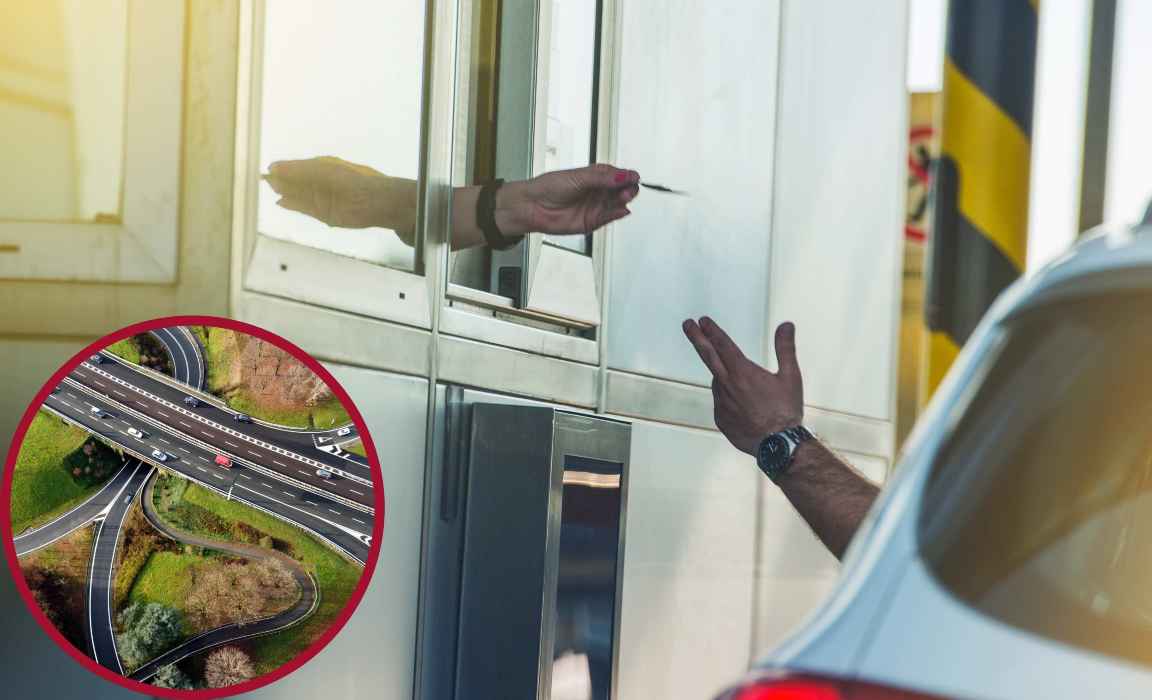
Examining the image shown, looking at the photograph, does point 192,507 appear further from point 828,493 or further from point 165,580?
point 828,493

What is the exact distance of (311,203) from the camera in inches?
94.7

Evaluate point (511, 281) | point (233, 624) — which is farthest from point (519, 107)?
point (233, 624)

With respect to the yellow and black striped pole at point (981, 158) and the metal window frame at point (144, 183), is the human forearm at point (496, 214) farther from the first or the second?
the yellow and black striped pole at point (981, 158)

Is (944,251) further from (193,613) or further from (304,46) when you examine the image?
(193,613)

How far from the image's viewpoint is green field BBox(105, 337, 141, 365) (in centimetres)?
212

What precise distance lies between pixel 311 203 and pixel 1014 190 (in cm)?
188

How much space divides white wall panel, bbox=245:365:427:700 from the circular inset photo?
0.09 m

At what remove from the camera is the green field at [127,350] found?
2.12 meters

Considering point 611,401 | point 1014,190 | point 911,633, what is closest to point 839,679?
point 911,633

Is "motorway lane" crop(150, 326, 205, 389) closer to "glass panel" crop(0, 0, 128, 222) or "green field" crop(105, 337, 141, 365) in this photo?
"green field" crop(105, 337, 141, 365)

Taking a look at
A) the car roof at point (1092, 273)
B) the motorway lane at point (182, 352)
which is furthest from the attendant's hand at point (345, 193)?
the car roof at point (1092, 273)

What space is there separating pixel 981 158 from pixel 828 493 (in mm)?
1064

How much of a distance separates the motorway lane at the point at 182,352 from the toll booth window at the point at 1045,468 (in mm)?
1155

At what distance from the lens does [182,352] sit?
2.19m
